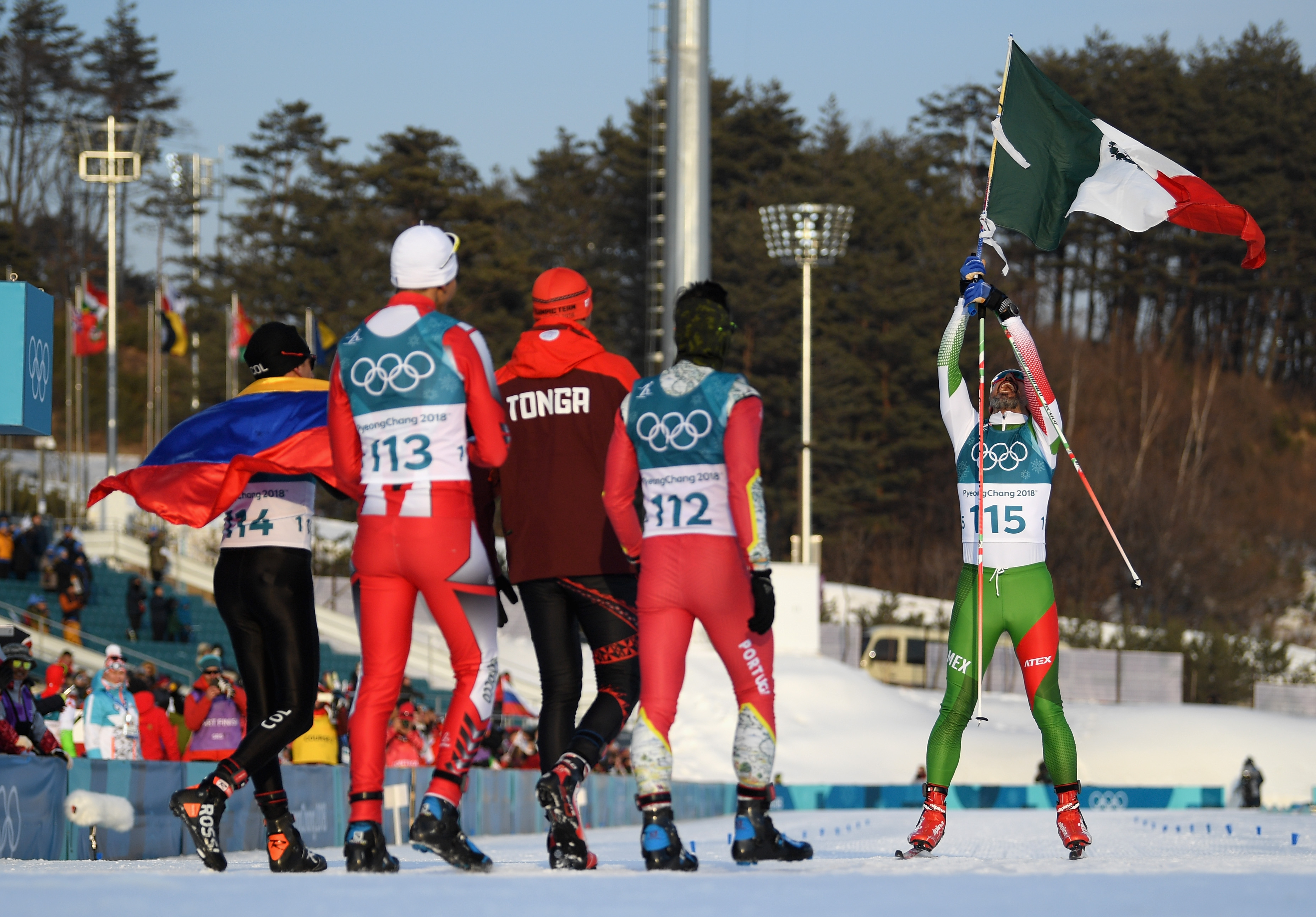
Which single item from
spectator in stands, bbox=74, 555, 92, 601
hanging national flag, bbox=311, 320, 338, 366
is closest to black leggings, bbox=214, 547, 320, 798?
spectator in stands, bbox=74, 555, 92, 601

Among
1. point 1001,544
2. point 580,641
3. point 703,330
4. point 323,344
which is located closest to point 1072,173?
point 1001,544

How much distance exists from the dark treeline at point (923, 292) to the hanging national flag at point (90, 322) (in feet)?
52.7

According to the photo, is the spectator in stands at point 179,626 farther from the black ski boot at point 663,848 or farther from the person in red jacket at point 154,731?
the black ski boot at point 663,848

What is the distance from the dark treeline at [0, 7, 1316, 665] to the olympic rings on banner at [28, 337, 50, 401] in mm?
49754

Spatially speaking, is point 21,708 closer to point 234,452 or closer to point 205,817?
point 234,452

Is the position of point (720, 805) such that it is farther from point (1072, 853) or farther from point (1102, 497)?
point (1102, 497)

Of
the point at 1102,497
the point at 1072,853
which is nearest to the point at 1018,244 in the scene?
the point at 1102,497

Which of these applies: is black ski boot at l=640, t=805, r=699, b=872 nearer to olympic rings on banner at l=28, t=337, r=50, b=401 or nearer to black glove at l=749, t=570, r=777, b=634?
black glove at l=749, t=570, r=777, b=634

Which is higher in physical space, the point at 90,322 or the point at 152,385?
the point at 90,322

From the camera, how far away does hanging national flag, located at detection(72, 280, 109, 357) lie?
4197cm

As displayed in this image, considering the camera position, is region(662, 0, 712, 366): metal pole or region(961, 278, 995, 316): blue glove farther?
region(662, 0, 712, 366): metal pole

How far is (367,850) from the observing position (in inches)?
214

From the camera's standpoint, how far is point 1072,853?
22.6ft

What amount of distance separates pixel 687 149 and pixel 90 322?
18.8 metres
